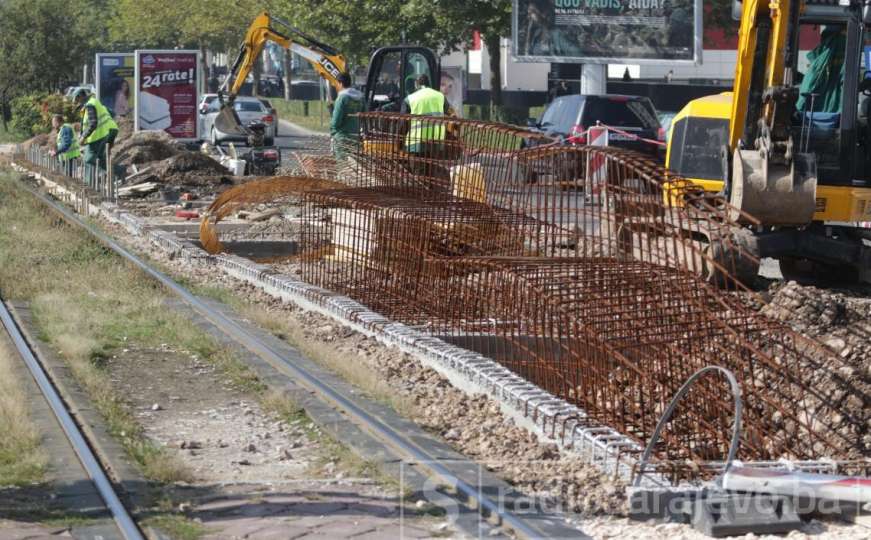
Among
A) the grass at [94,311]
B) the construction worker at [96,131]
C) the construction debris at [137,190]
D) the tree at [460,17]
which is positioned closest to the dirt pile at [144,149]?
the construction worker at [96,131]

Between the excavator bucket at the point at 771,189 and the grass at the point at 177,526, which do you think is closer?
the grass at the point at 177,526

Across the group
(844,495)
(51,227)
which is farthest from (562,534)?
(51,227)

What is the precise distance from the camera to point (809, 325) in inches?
463

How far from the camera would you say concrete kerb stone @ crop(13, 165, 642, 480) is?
805cm

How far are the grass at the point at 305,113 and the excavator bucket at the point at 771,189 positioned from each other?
43773 millimetres

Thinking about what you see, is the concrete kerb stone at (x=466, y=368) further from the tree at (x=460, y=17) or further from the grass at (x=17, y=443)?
the tree at (x=460, y=17)

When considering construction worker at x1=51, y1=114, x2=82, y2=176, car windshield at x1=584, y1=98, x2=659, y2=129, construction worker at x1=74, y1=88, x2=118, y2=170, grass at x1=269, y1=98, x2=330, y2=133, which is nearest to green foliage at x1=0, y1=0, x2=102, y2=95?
grass at x1=269, y1=98, x2=330, y2=133

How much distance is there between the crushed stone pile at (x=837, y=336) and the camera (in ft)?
30.8

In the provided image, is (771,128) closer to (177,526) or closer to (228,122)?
(177,526)

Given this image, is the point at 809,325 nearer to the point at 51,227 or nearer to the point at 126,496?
the point at 126,496

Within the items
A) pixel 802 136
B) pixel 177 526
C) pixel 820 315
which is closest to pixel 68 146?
pixel 802 136

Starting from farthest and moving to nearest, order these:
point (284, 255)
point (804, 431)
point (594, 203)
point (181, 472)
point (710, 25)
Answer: point (710, 25), point (284, 255), point (594, 203), point (804, 431), point (181, 472)

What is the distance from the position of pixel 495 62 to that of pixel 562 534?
43673mm

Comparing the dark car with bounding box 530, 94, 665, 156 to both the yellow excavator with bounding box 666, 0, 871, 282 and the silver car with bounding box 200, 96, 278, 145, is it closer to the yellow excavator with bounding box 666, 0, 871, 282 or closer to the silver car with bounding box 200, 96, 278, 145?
the yellow excavator with bounding box 666, 0, 871, 282
